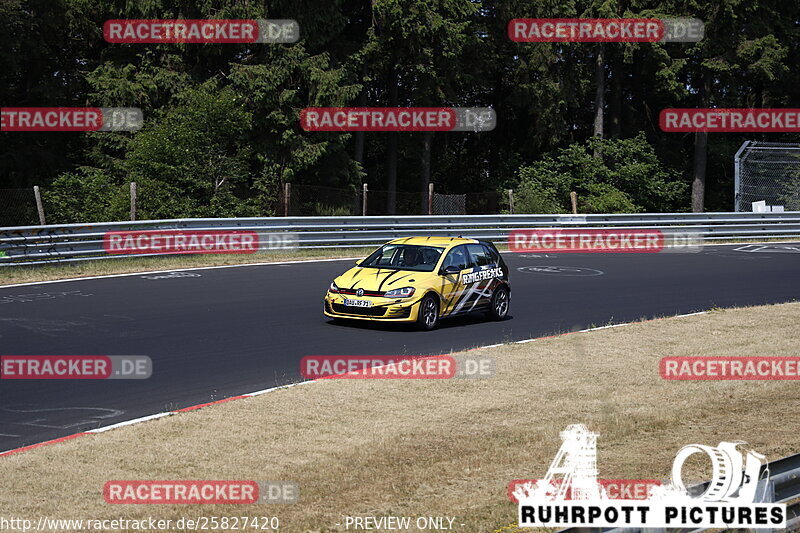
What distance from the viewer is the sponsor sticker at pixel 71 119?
37094mm

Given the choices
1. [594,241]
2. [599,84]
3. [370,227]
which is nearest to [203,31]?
[370,227]

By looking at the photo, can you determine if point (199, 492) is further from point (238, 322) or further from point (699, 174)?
point (699, 174)

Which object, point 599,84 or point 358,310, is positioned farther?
point 599,84

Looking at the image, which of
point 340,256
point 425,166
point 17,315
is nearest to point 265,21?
point 425,166

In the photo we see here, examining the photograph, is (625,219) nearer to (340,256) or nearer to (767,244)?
(767,244)

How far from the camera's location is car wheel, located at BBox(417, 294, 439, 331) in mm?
15305

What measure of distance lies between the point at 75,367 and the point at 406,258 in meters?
6.02

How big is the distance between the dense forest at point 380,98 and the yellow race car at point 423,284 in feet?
42.9

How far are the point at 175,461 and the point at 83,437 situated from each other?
1.28 m

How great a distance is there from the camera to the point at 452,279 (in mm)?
15977

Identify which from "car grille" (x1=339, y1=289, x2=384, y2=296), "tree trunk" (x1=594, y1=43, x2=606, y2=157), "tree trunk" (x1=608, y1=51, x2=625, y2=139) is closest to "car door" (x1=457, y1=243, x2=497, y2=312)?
"car grille" (x1=339, y1=289, x2=384, y2=296)

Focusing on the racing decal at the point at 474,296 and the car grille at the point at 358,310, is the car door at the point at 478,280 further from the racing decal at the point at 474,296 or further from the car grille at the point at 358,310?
the car grille at the point at 358,310

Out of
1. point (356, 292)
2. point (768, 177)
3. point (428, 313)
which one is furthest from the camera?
point (768, 177)

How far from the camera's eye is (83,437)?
9031 millimetres
